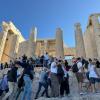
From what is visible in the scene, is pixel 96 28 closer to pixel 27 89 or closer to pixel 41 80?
pixel 41 80

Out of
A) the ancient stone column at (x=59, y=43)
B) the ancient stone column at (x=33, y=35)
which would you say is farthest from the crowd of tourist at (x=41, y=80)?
the ancient stone column at (x=33, y=35)

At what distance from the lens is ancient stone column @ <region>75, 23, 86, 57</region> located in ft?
103

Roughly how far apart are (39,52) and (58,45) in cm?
983

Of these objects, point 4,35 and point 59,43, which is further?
point 4,35

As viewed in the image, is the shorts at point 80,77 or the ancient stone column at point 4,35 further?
the ancient stone column at point 4,35

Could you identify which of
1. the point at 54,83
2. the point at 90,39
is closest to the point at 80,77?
the point at 54,83

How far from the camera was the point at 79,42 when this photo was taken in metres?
32.6

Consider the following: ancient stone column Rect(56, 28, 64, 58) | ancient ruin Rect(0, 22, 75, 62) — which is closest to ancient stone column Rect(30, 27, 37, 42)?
ancient ruin Rect(0, 22, 75, 62)

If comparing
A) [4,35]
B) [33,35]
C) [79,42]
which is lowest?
[79,42]

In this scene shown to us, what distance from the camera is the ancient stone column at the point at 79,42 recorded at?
31.5m

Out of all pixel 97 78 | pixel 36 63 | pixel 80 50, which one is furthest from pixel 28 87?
pixel 80 50

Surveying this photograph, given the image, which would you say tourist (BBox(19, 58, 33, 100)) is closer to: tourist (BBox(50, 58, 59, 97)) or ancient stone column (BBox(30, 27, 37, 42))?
tourist (BBox(50, 58, 59, 97))

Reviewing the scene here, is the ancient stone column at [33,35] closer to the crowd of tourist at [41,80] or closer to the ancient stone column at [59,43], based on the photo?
the ancient stone column at [59,43]

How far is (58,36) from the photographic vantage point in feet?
114
